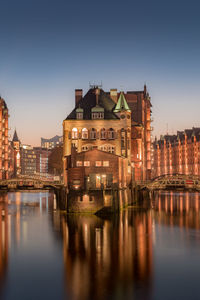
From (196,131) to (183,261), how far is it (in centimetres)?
13278

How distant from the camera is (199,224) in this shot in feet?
201

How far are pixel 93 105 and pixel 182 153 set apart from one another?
96.1 meters

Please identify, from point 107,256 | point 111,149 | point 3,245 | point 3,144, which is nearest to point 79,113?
point 111,149

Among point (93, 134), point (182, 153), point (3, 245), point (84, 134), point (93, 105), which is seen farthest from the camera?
point (182, 153)

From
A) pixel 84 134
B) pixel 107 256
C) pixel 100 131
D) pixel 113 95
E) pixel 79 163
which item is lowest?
pixel 107 256

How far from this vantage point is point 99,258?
39250mm

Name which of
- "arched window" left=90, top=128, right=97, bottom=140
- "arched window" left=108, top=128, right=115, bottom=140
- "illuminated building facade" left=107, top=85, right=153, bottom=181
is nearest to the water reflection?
"arched window" left=90, top=128, right=97, bottom=140

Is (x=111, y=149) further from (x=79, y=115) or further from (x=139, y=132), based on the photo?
(x=139, y=132)

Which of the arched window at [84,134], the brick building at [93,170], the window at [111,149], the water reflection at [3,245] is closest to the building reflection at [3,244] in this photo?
the water reflection at [3,245]

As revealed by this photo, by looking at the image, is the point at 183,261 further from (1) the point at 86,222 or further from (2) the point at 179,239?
(1) the point at 86,222

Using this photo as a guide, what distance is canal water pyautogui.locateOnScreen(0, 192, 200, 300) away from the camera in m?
29.7

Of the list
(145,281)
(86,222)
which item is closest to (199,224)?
(86,222)

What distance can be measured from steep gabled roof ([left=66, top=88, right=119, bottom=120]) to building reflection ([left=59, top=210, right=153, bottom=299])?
28.3m

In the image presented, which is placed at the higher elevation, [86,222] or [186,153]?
[186,153]
